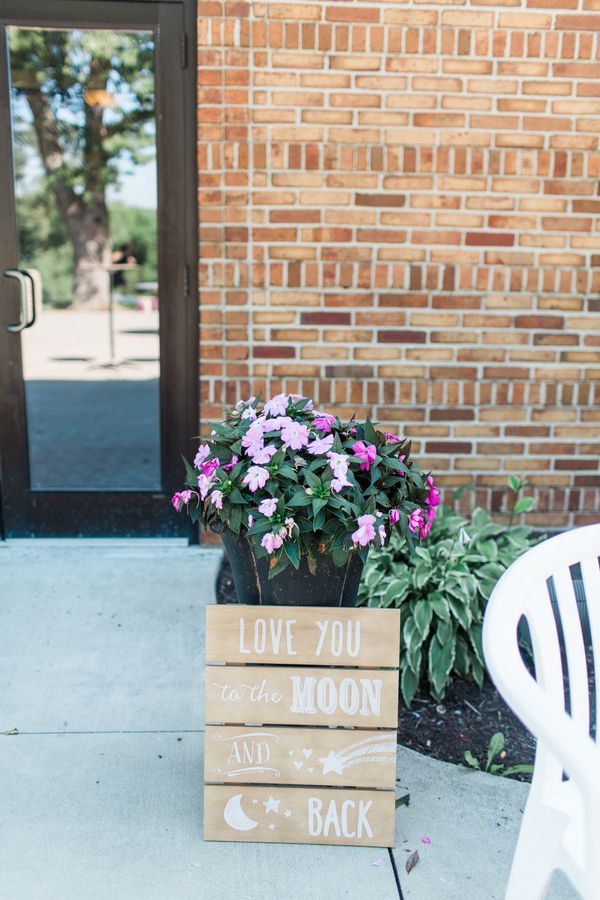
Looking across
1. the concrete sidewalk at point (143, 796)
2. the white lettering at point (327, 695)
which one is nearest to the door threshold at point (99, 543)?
the concrete sidewalk at point (143, 796)

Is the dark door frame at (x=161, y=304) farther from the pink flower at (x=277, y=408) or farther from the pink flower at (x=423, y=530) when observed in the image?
the pink flower at (x=423, y=530)

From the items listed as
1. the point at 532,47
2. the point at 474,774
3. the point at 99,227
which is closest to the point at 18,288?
the point at 532,47

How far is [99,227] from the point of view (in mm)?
14438

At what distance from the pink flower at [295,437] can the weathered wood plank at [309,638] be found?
0.38 meters

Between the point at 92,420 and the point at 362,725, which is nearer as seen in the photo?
the point at 362,725

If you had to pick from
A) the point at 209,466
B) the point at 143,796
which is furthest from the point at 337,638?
the point at 143,796

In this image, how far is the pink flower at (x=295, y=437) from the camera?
6.64ft

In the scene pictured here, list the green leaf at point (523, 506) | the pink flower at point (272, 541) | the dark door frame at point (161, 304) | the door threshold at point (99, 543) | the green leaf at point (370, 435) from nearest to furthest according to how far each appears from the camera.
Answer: the pink flower at point (272, 541) → the green leaf at point (370, 435) → the green leaf at point (523, 506) → the dark door frame at point (161, 304) → the door threshold at point (99, 543)

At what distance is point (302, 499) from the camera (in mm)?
1941

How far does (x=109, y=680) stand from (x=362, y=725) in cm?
107

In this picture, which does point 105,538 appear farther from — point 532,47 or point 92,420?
point 92,420

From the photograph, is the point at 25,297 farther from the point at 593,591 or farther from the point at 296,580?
the point at 593,591

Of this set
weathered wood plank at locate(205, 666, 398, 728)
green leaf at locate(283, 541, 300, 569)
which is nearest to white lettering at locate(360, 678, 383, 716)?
weathered wood plank at locate(205, 666, 398, 728)

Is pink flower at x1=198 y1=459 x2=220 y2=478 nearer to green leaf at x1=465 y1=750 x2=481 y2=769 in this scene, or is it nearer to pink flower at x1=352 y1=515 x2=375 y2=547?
pink flower at x1=352 y1=515 x2=375 y2=547
